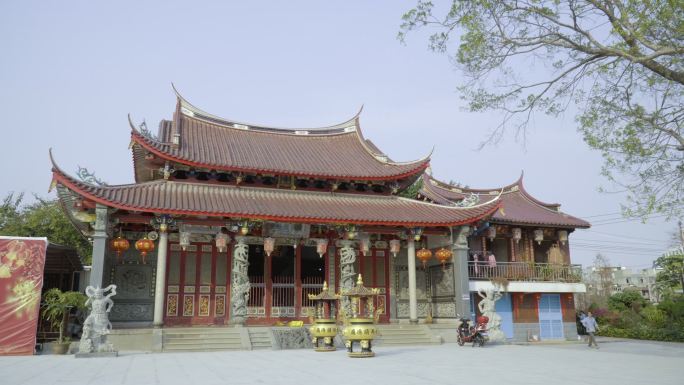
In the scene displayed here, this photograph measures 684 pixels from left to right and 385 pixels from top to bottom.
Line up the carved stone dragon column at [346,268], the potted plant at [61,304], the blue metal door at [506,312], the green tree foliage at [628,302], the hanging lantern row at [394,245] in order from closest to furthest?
the potted plant at [61,304], the carved stone dragon column at [346,268], the hanging lantern row at [394,245], the blue metal door at [506,312], the green tree foliage at [628,302]

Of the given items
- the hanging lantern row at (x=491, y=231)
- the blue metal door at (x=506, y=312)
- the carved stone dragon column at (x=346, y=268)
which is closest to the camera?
the carved stone dragon column at (x=346, y=268)

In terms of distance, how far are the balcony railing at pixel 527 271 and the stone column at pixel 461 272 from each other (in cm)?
193

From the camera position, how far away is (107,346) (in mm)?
12656

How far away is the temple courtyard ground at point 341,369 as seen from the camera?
8.01 metres

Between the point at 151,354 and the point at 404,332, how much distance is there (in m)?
7.49

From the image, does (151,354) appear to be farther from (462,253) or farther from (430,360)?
(462,253)

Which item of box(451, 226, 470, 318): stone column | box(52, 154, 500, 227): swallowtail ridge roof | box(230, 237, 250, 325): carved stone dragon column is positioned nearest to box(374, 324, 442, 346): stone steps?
box(451, 226, 470, 318): stone column

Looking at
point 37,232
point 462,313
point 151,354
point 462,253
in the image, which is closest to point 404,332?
point 462,313

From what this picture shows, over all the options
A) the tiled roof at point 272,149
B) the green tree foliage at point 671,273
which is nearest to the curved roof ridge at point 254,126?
the tiled roof at point 272,149

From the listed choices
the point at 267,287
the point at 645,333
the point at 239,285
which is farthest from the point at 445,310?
the point at 645,333

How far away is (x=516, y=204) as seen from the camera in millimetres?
24266

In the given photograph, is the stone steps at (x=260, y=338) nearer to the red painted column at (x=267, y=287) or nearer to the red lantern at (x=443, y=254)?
the red painted column at (x=267, y=287)

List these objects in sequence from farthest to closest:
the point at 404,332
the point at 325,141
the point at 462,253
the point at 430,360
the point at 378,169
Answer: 1. the point at 325,141
2. the point at 378,169
3. the point at 462,253
4. the point at 404,332
5. the point at 430,360

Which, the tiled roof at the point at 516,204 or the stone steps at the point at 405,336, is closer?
the stone steps at the point at 405,336
